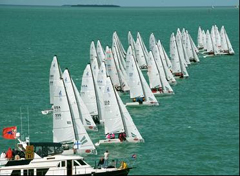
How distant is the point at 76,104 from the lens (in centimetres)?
7331

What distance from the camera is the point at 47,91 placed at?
11262 centimetres

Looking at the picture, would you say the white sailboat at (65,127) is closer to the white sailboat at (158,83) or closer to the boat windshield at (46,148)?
the boat windshield at (46,148)

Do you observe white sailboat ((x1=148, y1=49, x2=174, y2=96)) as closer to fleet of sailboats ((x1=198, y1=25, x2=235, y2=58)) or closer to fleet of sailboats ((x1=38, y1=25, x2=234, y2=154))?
fleet of sailboats ((x1=38, y1=25, x2=234, y2=154))

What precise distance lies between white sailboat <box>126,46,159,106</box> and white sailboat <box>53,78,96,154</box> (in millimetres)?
28224

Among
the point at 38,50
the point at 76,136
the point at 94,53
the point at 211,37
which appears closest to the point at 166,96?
the point at 94,53

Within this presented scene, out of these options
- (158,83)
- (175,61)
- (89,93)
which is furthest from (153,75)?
(89,93)

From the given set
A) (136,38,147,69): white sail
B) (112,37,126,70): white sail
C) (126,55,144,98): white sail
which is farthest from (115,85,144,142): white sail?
(136,38,147,69): white sail

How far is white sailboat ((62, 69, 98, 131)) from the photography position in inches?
2854

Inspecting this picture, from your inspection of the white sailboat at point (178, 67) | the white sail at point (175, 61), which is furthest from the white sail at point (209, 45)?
the white sailboat at point (178, 67)

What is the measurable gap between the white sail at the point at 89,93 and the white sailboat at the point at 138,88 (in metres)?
13.0

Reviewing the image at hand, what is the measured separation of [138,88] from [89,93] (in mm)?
13944

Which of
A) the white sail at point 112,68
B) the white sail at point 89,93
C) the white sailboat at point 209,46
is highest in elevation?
the white sailboat at point 209,46

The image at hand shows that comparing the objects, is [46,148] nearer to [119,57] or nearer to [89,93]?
[89,93]

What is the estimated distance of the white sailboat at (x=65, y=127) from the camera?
70312 mm
